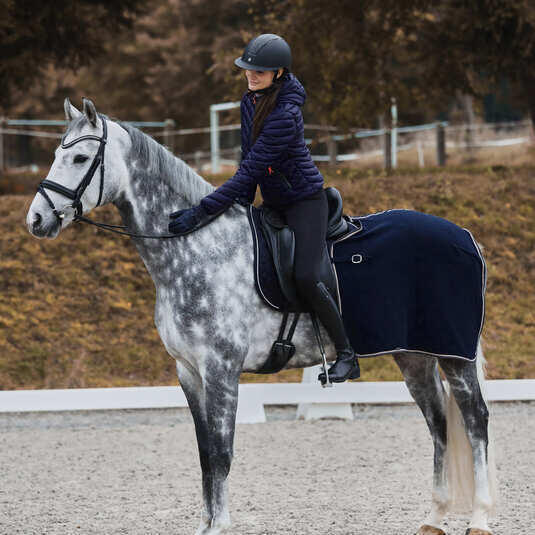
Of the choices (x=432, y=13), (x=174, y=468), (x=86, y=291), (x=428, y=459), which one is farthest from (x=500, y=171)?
(x=174, y=468)

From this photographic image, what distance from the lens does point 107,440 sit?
26.3ft

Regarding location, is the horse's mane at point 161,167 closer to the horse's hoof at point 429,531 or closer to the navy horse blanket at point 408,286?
the navy horse blanket at point 408,286

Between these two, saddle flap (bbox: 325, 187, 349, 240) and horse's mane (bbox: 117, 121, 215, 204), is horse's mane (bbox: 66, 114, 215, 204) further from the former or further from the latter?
saddle flap (bbox: 325, 187, 349, 240)

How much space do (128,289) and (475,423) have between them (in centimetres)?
735

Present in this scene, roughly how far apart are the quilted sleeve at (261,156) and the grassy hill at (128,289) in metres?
5.88

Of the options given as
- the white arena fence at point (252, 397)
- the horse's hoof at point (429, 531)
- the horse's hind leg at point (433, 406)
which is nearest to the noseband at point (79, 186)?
the horse's hind leg at point (433, 406)

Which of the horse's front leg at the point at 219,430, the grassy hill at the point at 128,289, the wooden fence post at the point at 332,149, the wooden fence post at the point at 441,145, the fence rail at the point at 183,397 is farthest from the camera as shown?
the wooden fence post at the point at 441,145

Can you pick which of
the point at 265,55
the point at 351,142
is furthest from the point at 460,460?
the point at 351,142

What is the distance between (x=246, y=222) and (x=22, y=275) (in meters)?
7.48

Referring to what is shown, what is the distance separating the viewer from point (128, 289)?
1174cm

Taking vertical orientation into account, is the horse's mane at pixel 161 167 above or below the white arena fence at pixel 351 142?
below

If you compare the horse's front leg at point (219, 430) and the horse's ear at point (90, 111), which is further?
the horse's front leg at point (219, 430)

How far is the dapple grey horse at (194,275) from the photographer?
4488mm

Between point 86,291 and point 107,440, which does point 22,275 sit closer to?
point 86,291
